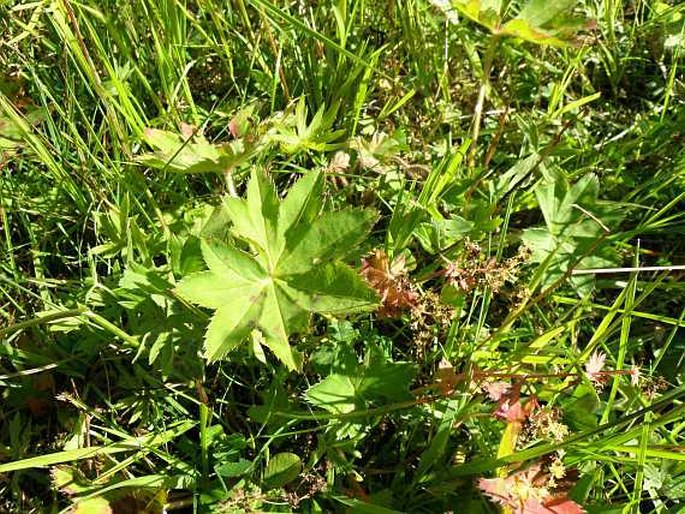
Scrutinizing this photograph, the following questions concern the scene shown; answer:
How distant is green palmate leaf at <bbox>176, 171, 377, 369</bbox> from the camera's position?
1524 mm

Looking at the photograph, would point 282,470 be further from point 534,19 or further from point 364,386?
point 534,19

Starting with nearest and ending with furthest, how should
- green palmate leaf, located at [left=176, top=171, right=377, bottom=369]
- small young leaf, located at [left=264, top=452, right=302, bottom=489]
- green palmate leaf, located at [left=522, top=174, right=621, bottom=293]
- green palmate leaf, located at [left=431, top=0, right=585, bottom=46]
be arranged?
green palmate leaf, located at [left=176, top=171, right=377, bottom=369]
small young leaf, located at [left=264, top=452, right=302, bottom=489]
green palmate leaf, located at [left=431, top=0, right=585, bottom=46]
green palmate leaf, located at [left=522, top=174, right=621, bottom=293]

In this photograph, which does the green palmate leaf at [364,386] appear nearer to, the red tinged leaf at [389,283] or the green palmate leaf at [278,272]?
the red tinged leaf at [389,283]

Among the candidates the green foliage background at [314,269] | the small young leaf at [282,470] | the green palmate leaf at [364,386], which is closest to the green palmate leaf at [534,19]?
the green foliage background at [314,269]

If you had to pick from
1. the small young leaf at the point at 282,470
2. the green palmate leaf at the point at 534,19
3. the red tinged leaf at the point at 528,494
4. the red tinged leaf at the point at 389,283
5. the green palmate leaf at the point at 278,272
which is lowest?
the small young leaf at the point at 282,470

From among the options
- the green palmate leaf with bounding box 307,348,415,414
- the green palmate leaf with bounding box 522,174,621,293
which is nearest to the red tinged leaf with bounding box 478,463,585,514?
the green palmate leaf with bounding box 307,348,415,414

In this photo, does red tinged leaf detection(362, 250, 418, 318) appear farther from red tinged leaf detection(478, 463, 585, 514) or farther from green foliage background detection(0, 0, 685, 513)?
red tinged leaf detection(478, 463, 585, 514)

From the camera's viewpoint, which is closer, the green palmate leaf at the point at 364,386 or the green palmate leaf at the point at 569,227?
the green palmate leaf at the point at 364,386

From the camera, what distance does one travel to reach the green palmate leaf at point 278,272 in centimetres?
152

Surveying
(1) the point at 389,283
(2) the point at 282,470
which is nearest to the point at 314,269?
(1) the point at 389,283

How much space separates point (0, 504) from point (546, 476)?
140cm

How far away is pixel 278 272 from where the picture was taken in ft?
5.33

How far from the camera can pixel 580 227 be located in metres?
2.16

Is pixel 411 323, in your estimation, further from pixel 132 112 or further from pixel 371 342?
pixel 132 112
